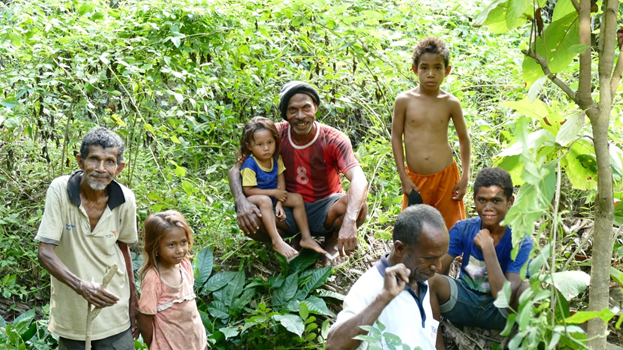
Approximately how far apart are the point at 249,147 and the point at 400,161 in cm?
107

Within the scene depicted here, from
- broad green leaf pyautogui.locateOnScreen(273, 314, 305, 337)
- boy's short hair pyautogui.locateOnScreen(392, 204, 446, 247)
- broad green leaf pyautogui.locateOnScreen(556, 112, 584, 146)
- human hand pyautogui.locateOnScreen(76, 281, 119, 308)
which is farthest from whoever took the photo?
broad green leaf pyautogui.locateOnScreen(273, 314, 305, 337)

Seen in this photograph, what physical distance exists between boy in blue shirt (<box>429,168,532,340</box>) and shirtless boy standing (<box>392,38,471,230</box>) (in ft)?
2.11

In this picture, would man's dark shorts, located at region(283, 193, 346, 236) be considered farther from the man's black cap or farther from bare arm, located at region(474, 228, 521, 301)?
bare arm, located at region(474, 228, 521, 301)

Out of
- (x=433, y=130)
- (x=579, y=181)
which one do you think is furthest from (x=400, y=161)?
(x=579, y=181)

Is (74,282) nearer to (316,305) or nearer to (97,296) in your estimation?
(97,296)

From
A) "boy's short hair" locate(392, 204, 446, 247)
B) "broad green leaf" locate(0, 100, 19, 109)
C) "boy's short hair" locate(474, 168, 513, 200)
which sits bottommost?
"boy's short hair" locate(392, 204, 446, 247)

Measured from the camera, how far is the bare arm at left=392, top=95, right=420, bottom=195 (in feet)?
14.3

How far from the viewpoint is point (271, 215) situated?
4305 mm

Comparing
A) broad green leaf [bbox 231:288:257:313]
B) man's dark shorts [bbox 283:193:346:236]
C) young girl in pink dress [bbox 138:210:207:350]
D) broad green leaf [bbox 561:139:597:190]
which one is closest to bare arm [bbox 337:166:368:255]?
man's dark shorts [bbox 283:193:346:236]

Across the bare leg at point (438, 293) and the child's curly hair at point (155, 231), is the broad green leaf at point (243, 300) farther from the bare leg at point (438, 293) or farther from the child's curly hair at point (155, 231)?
the bare leg at point (438, 293)

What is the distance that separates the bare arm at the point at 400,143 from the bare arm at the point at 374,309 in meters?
2.04

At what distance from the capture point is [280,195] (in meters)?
4.43

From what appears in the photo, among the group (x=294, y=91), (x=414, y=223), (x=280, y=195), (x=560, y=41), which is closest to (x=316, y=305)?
(x=280, y=195)

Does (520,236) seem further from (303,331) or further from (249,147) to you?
(249,147)
